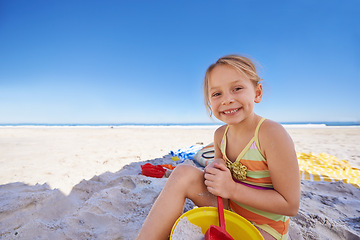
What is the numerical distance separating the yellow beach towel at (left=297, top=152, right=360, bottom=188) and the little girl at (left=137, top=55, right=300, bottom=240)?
6.86 ft

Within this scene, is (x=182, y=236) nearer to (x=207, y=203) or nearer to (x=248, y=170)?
(x=207, y=203)

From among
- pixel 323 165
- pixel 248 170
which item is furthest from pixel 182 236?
pixel 323 165

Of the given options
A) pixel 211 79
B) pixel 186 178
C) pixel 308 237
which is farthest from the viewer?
pixel 308 237

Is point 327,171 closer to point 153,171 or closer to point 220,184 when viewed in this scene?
point 153,171

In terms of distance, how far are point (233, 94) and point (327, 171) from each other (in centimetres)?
280

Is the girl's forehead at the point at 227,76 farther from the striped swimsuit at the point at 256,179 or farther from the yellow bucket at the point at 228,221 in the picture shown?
the yellow bucket at the point at 228,221

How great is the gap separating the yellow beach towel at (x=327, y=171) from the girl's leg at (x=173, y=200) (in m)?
2.34

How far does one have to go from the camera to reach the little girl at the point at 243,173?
0.91 metres

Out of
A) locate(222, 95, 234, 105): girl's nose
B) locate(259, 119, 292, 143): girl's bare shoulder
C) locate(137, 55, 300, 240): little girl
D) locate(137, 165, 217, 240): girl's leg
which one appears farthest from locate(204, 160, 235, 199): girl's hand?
locate(222, 95, 234, 105): girl's nose

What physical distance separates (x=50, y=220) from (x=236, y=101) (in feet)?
5.57

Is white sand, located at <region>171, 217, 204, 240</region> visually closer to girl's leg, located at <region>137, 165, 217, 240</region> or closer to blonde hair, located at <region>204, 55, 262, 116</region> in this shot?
girl's leg, located at <region>137, 165, 217, 240</region>

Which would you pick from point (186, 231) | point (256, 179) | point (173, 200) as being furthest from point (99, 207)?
point (256, 179)

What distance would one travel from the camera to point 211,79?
46.3 inches

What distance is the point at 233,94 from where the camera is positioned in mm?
1076
